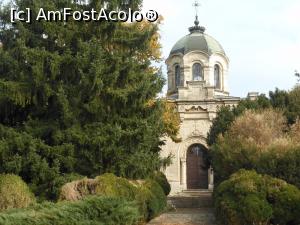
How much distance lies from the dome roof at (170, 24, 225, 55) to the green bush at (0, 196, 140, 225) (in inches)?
1092

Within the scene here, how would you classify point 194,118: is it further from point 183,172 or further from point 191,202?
point 191,202

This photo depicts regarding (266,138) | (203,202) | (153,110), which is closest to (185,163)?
(203,202)

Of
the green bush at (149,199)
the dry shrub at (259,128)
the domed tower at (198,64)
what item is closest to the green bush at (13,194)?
the green bush at (149,199)

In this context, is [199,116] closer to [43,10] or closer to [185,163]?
[185,163]

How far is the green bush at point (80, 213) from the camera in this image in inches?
373

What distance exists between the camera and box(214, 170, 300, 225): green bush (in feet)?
45.7

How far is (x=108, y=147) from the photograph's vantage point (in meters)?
16.5

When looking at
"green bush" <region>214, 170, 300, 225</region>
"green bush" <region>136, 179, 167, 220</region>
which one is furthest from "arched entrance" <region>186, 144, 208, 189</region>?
"green bush" <region>214, 170, 300, 225</region>

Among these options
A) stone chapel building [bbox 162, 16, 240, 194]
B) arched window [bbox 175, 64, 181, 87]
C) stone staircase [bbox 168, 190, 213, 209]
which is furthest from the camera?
arched window [bbox 175, 64, 181, 87]

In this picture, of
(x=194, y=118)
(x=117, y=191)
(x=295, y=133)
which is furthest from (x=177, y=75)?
(x=117, y=191)

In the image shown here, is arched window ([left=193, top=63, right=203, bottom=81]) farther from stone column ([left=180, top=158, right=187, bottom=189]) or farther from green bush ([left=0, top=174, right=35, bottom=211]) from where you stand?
green bush ([left=0, top=174, right=35, bottom=211])

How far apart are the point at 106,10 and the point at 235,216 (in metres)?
8.78

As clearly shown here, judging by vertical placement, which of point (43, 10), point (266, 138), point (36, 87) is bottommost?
point (266, 138)

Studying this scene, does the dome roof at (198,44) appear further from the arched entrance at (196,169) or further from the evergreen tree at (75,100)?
the evergreen tree at (75,100)
